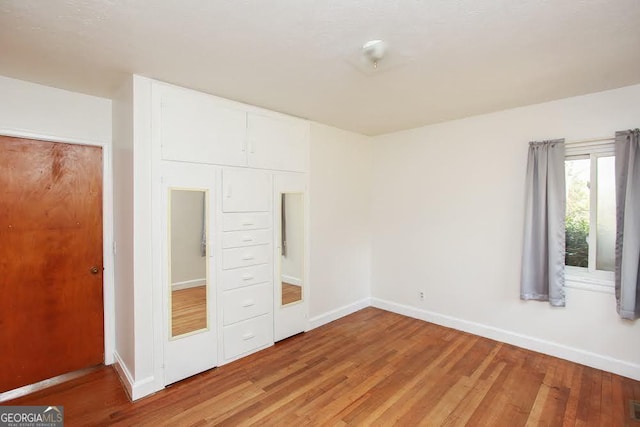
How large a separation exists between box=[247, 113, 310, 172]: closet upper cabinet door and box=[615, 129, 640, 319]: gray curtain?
3.02 metres

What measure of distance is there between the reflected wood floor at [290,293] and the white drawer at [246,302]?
0.20m

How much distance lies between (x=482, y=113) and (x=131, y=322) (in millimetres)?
4106

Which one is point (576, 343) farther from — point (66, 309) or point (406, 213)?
point (66, 309)

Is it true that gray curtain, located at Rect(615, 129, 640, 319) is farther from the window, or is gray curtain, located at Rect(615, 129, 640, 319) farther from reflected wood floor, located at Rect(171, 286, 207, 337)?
reflected wood floor, located at Rect(171, 286, 207, 337)

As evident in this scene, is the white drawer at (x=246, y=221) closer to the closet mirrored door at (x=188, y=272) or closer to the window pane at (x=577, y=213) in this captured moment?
the closet mirrored door at (x=188, y=272)

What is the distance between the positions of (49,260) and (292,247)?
223 centimetres

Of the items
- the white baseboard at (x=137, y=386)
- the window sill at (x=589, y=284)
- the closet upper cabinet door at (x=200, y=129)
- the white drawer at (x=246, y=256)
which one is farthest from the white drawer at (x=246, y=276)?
the window sill at (x=589, y=284)

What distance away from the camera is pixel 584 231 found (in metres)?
3.00

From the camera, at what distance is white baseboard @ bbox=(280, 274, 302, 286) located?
11.4 feet

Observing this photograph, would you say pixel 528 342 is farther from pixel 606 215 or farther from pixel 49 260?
pixel 49 260

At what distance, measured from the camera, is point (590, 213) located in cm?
296

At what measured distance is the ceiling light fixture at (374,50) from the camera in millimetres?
1911

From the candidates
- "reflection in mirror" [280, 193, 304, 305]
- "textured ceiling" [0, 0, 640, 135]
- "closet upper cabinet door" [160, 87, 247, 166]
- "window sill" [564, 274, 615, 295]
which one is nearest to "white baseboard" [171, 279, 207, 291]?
"reflection in mirror" [280, 193, 304, 305]

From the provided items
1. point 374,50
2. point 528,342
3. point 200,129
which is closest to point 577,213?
point 528,342
